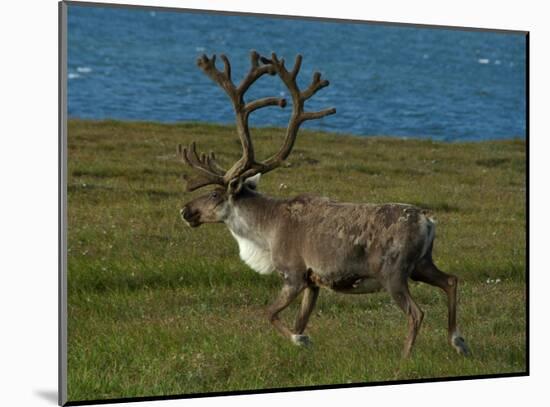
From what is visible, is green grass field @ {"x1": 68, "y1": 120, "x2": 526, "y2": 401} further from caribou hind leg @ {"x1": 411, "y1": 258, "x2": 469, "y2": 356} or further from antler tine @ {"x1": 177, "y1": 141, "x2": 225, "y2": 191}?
antler tine @ {"x1": 177, "y1": 141, "x2": 225, "y2": 191}

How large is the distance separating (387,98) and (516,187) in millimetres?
1206

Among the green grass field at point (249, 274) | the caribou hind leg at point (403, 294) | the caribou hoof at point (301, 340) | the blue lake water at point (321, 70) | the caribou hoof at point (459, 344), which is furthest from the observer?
the caribou hoof at point (459, 344)

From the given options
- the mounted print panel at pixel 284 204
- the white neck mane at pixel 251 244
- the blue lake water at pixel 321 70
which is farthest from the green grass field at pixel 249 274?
the white neck mane at pixel 251 244

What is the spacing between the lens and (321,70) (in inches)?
393

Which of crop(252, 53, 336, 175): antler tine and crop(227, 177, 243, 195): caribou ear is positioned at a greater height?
crop(252, 53, 336, 175): antler tine

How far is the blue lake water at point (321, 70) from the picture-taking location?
9.21m

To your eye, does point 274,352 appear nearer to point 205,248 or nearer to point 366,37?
point 205,248

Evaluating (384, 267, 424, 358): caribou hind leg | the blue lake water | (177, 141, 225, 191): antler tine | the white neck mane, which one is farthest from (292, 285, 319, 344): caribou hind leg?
the blue lake water

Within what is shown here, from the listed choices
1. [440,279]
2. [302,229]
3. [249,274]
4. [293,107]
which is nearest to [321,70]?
[293,107]

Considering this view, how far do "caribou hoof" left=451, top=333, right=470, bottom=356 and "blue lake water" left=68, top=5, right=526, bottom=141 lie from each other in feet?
5.55

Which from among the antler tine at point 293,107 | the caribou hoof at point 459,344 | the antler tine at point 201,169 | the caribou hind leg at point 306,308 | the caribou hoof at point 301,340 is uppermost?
the antler tine at point 293,107

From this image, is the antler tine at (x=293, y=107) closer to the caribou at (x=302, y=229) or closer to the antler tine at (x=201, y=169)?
the caribou at (x=302, y=229)

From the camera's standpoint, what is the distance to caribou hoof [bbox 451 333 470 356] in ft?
30.9

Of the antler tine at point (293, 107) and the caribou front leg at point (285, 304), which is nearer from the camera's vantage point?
the caribou front leg at point (285, 304)
